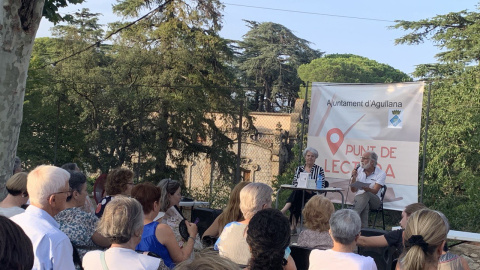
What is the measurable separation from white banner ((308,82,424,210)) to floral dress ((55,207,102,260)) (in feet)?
19.3

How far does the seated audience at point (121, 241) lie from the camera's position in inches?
119

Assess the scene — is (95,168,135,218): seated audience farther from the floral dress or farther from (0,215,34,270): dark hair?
(0,215,34,270): dark hair

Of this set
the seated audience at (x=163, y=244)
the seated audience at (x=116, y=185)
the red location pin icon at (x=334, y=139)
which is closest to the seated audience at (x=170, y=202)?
the seated audience at (x=116, y=185)

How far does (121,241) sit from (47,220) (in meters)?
0.41

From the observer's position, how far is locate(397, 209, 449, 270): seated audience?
126 inches

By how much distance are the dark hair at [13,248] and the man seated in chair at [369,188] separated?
23.0ft

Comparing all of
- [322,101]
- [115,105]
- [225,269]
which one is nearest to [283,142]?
[115,105]

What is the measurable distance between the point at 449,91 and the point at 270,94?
4029 centimetres

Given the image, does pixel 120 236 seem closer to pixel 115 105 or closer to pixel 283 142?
pixel 115 105

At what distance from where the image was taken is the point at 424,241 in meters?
3.22

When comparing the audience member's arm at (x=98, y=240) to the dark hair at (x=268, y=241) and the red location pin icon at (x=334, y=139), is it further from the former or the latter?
the red location pin icon at (x=334, y=139)

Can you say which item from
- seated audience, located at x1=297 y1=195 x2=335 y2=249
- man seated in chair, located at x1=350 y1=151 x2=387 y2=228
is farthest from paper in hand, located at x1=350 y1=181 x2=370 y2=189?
seated audience, located at x1=297 y1=195 x2=335 y2=249

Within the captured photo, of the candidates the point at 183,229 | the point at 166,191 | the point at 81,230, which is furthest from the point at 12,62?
the point at 183,229

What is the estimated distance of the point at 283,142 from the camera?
2561 centimetres
